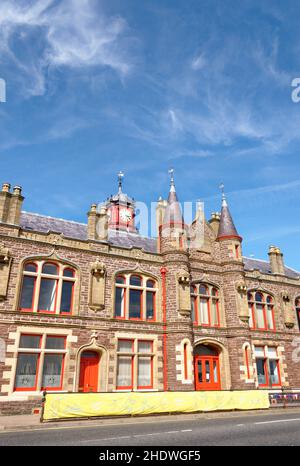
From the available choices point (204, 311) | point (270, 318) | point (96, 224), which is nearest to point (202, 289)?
point (204, 311)

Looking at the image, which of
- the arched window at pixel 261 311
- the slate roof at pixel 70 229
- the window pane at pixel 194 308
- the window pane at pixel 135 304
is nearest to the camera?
the window pane at pixel 135 304

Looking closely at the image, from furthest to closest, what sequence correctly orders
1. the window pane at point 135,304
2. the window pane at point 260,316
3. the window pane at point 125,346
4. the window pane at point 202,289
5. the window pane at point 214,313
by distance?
the window pane at point 260,316, the window pane at point 202,289, the window pane at point 214,313, the window pane at point 135,304, the window pane at point 125,346

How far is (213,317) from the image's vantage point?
23688mm

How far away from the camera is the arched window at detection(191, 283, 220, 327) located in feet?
75.8

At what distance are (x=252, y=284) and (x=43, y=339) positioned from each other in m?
15.2

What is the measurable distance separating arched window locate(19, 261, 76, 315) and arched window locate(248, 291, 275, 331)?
42.8 feet

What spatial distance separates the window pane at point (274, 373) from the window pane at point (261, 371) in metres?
0.64

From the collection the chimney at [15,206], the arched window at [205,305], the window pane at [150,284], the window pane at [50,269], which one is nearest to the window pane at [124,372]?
the window pane at [150,284]

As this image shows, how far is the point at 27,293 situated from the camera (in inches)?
728

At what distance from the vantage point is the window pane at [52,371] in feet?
57.9

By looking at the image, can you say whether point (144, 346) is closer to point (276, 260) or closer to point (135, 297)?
point (135, 297)

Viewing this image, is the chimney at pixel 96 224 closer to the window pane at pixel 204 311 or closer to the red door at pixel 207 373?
the window pane at pixel 204 311

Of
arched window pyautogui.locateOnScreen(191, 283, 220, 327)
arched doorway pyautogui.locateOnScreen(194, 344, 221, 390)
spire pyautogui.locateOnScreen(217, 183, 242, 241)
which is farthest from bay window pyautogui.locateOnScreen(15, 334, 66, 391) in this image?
spire pyautogui.locateOnScreen(217, 183, 242, 241)
